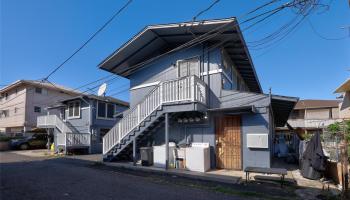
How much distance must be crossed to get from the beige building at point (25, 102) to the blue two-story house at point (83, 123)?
28.9ft

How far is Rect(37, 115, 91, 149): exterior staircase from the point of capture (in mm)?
20000

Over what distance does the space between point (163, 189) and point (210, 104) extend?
18.0ft

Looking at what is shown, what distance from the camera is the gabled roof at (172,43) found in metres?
11.0

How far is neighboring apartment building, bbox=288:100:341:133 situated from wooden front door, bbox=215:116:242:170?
90.2 feet

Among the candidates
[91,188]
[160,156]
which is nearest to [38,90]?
[160,156]

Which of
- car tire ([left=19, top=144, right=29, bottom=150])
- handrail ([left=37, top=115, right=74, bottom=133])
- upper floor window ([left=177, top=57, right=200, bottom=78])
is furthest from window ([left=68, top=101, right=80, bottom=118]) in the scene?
upper floor window ([left=177, top=57, right=200, bottom=78])

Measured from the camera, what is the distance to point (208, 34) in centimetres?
1159

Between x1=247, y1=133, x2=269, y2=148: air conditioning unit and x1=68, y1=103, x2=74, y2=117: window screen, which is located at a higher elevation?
x1=68, y1=103, x2=74, y2=117: window screen

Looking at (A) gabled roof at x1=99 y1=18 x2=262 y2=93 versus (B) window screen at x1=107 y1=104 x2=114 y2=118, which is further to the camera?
(B) window screen at x1=107 y1=104 x2=114 y2=118

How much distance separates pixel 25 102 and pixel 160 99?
26.5m

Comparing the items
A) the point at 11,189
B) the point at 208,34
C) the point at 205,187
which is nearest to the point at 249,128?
the point at 205,187

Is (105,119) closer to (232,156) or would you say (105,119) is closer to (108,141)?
(108,141)

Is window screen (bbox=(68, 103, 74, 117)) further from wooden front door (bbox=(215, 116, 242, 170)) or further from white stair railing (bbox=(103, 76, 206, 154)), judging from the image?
wooden front door (bbox=(215, 116, 242, 170))

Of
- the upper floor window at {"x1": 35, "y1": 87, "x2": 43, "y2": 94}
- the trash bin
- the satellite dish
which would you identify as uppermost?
the upper floor window at {"x1": 35, "y1": 87, "x2": 43, "y2": 94}
